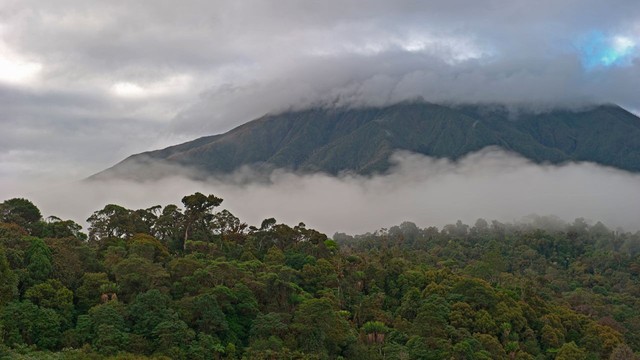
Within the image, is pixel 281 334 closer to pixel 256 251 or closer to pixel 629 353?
pixel 256 251

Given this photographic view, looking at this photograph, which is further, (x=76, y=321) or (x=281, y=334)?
(x=281, y=334)

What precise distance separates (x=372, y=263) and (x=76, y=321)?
33.3m

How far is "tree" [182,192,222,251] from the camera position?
6594cm

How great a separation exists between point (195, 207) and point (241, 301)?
1969 cm

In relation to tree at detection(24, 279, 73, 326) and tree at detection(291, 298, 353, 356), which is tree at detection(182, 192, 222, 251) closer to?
tree at detection(291, 298, 353, 356)

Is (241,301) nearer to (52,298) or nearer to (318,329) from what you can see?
(318,329)

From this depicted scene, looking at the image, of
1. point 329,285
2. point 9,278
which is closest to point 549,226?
point 329,285

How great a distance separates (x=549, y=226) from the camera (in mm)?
165500

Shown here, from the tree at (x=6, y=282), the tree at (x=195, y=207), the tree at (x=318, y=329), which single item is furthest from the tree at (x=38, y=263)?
the tree at (x=195, y=207)

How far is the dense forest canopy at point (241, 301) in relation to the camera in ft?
134

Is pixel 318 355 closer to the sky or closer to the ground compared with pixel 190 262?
closer to the ground

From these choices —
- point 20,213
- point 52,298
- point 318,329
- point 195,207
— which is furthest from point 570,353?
point 20,213

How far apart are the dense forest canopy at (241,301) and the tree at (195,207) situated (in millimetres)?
111

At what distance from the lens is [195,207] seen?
6612 cm
